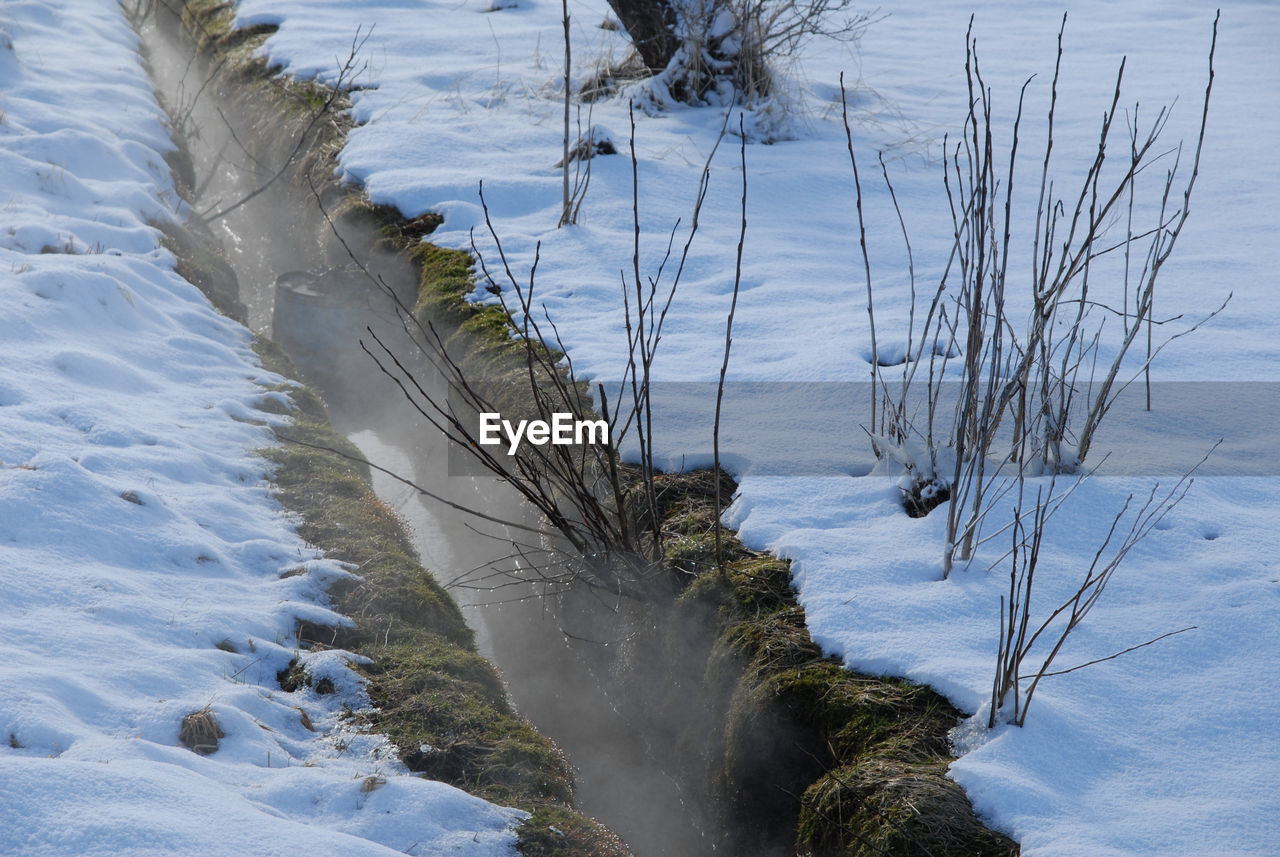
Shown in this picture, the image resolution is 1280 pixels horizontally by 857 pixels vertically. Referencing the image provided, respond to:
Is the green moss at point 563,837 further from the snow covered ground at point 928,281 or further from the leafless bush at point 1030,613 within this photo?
the leafless bush at point 1030,613

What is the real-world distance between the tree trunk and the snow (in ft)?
1.45

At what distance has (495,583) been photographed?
3672 mm

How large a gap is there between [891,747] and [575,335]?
245cm

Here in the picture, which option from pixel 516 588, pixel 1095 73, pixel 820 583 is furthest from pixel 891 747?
pixel 1095 73

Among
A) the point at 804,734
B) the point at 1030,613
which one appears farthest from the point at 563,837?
the point at 1030,613

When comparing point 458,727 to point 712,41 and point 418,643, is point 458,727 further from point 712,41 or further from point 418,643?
point 712,41

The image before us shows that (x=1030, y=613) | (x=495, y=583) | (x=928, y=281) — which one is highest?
(x=928, y=281)

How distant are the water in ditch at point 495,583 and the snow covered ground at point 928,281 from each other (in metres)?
0.56

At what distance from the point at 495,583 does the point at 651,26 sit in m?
4.90

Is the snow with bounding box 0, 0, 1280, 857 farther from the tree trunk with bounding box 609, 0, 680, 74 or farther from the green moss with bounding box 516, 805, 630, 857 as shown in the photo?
the tree trunk with bounding box 609, 0, 680, 74

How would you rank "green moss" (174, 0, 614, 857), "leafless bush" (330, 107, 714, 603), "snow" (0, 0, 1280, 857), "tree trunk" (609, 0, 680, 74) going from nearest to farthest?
"snow" (0, 0, 1280, 857) < "green moss" (174, 0, 614, 857) < "leafless bush" (330, 107, 714, 603) < "tree trunk" (609, 0, 680, 74)

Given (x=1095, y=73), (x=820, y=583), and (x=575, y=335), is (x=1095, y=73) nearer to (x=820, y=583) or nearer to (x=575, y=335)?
(x=575, y=335)

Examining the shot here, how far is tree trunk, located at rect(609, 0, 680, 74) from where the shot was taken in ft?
22.2

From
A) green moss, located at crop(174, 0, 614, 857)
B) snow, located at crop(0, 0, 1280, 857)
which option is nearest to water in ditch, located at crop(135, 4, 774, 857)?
green moss, located at crop(174, 0, 614, 857)
